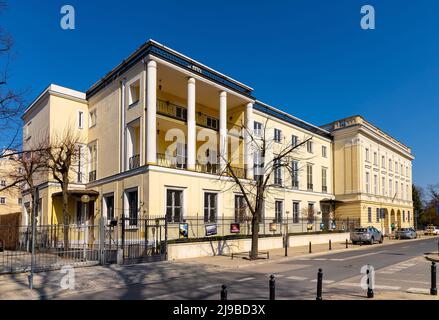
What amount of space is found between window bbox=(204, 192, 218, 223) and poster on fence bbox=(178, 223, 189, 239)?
166 inches

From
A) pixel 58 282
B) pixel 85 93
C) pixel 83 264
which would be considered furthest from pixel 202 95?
pixel 58 282

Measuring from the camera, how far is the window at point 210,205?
2811 cm

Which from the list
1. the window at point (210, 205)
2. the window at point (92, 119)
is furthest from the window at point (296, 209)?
the window at point (92, 119)

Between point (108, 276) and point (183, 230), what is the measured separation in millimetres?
8576

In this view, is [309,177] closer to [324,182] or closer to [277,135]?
[324,182]

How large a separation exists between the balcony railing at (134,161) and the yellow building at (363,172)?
95.9ft

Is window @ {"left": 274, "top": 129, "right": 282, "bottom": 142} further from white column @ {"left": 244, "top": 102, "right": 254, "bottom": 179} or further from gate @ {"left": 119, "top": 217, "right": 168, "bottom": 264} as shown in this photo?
gate @ {"left": 119, "top": 217, "right": 168, "bottom": 264}

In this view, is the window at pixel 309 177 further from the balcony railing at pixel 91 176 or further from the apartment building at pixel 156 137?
the balcony railing at pixel 91 176

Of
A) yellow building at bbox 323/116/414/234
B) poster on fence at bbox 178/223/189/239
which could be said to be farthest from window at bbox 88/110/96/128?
yellow building at bbox 323/116/414/234

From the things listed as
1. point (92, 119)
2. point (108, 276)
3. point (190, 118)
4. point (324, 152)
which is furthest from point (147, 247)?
point (324, 152)

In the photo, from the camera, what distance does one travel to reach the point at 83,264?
58.5ft
